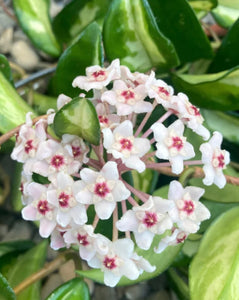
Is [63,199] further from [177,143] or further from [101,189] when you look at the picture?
[177,143]

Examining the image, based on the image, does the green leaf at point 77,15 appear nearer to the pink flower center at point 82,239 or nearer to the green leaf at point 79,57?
the green leaf at point 79,57

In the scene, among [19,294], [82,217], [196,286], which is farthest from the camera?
[19,294]

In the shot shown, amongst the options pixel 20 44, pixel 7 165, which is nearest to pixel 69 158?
pixel 7 165

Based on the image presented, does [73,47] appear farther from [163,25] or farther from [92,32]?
[163,25]

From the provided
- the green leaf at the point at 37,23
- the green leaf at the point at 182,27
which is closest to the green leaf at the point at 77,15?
the green leaf at the point at 37,23

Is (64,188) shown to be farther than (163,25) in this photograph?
No

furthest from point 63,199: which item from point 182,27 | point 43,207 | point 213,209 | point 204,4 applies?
point 204,4

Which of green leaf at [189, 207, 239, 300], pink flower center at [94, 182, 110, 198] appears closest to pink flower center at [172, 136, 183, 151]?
pink flower center at [94, 182, 110, 198]
